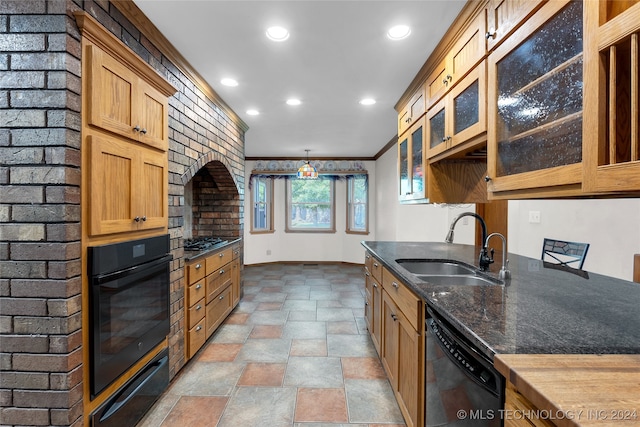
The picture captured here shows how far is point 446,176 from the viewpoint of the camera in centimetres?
240

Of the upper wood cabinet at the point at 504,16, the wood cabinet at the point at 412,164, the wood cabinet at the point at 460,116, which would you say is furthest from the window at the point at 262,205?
the upper wood cabinet at the point at 504,16

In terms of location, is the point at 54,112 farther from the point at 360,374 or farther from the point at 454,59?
the point at 360,374

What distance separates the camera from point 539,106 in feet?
3.66

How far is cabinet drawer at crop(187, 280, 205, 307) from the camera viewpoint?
2436 millimetres

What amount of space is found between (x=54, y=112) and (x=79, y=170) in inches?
10.2

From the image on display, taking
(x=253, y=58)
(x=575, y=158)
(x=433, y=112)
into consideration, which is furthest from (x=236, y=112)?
(x=575, y=158)

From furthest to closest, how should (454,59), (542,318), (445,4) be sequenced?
(454,59) → (445,4) → (542,318)

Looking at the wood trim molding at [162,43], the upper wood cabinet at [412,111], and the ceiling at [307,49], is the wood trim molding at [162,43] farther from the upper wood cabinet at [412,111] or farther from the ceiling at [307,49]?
the upper wood cabinet at [412,111]

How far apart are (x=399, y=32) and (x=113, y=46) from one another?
66.0 inches

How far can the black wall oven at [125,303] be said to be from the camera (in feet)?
4.69

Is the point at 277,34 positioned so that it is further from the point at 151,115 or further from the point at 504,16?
the point at 504,16

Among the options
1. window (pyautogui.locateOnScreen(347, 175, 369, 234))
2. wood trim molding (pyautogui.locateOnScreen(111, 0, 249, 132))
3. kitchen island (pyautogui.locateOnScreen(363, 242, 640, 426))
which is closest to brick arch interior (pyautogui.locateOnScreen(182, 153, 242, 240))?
wood trim molding (pyautogui.locateOnScreen(111, 0, 249, 132))

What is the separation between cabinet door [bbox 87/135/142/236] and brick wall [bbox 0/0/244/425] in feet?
0.22

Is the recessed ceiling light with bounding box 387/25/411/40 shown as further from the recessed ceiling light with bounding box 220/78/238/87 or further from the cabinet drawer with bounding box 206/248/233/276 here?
the cabinet drawer with bounding box 206/248/233/276
